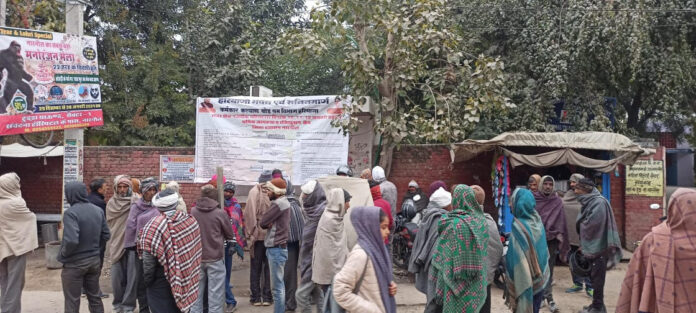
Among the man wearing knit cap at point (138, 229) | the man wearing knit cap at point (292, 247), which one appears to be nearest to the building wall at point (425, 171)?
the man wearing knit cap at point (292, 247)

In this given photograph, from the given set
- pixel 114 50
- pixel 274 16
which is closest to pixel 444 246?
pixel 114 50

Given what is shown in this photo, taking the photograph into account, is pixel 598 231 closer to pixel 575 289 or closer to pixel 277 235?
pixel 575 289

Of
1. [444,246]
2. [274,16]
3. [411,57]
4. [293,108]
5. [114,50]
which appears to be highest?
[274,16]

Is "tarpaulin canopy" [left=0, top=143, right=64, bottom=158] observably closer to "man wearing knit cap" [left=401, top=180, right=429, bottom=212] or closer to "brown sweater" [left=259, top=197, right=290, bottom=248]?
"brown sweater" [left=259, top=197, right=290, bottom=248]

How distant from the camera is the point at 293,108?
32.3 ft

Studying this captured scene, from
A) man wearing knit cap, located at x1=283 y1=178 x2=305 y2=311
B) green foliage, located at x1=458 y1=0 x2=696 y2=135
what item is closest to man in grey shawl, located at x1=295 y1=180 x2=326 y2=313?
man wearing knit cap, located at x1=283 y1=178 x2=305 y2=311

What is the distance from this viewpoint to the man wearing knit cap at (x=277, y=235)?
20.6ft

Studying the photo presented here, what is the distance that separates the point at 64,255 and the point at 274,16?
12.3m

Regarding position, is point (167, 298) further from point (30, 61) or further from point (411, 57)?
point (411, 57)

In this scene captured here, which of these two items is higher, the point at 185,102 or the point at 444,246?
the point at 185,102

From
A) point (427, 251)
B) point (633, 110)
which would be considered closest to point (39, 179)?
point (427, 251)

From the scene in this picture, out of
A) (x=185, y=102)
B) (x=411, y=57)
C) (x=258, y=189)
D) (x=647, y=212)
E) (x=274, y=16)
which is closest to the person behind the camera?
(x=258, y=189)

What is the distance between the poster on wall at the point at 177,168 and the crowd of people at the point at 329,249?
3.19m

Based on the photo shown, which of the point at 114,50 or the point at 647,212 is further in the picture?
the point at 114,50
